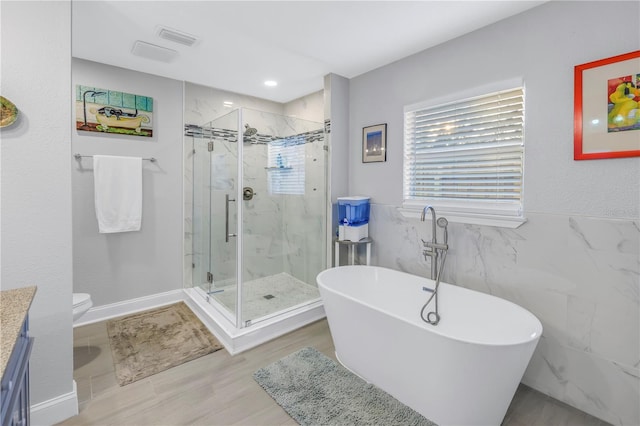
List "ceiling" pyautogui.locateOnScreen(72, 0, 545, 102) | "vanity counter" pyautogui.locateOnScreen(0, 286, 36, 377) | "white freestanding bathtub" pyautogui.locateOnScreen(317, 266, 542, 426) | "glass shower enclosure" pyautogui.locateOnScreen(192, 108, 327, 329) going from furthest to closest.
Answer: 1. "glass shower enclosure" pyautogui.locateOnScreen(192, 108, 327, 329)
2. "ceiling" pyautogui.locateOnScreen(72, 0, 545, 102)
3. "white freestanding bathtub" pyautogui.locateOnScreen(317, 266, 542, 426)
4. "vanity counter" pyautogui.locateOnScreen(0, 286, 36, 377)

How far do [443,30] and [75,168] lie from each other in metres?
3.35

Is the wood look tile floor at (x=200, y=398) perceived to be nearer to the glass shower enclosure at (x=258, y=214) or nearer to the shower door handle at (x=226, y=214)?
the glass shower enclosure at (x=258, y=214)

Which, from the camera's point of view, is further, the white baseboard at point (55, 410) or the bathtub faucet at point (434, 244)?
the bathtub faucet at point (434, 244)

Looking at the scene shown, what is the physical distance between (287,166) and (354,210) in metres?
0.86

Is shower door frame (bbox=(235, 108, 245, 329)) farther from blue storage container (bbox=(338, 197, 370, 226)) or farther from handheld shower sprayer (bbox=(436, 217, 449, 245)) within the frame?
handheld shower sprayer (bbox=(436, 217, 449, 245))

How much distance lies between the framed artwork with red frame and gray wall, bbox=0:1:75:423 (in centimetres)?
296

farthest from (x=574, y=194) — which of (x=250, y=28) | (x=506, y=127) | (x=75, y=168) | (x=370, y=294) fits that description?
(x=75, y=168)

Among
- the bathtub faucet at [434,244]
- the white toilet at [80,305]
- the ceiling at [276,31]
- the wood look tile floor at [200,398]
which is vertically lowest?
the wood look tile floor at [200,398]

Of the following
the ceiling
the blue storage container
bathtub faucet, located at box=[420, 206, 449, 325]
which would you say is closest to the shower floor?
the blue storage container

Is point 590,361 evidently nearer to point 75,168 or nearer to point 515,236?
point 515,236

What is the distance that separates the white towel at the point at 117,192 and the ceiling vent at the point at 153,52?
0.96 m

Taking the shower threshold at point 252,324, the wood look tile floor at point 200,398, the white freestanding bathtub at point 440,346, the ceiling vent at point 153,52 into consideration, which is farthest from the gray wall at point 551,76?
the ceiling vent at point 153,52

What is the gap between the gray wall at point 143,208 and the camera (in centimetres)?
284

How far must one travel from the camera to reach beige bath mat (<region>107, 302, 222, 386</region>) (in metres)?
2.25
